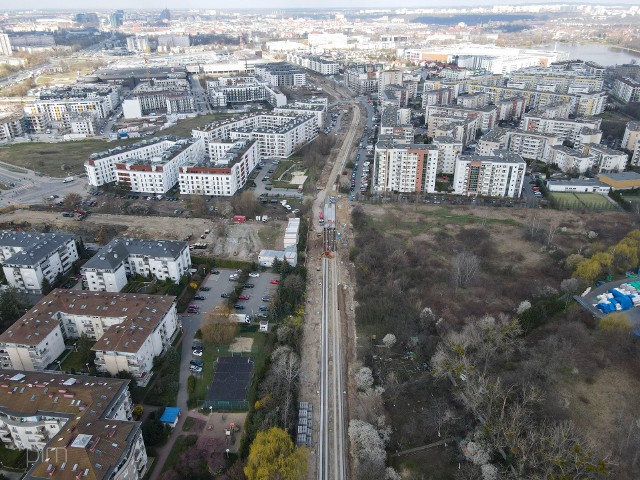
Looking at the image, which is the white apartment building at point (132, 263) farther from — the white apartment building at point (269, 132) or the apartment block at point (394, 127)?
the apartment block at point (394, 127)

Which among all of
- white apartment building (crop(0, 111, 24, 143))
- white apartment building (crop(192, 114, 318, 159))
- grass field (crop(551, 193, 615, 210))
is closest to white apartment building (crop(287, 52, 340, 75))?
white apartment building (crop(192, 114, 318, 159))

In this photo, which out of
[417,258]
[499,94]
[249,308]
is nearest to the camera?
[249,308]

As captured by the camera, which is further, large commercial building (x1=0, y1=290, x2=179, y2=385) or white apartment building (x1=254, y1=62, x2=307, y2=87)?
white apartment building (x1=254, y1=62, x2=307, y2=87)

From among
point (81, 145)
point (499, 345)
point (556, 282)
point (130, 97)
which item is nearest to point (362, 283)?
point (499, 345)

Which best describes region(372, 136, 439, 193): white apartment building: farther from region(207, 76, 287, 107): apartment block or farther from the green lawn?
region(207, 76, 287, 107): apartment block

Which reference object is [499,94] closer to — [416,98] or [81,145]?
[416,98]

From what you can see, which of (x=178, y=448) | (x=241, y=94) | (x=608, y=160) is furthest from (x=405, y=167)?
(x=241, y=94)
